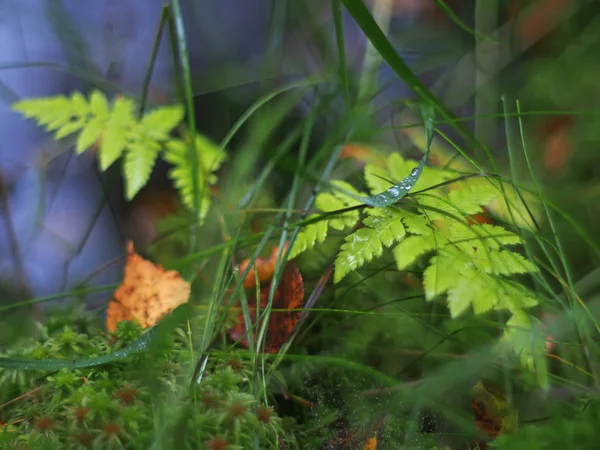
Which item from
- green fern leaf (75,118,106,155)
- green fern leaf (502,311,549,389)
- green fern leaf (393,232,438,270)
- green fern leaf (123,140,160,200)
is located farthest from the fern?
green fern leaf (75,118,106,155)

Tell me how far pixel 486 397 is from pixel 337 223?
29 centimetres

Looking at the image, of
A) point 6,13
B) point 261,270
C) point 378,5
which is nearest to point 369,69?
point 378,5

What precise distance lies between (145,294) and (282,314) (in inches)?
8.8

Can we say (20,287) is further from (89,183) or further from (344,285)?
(344,285)

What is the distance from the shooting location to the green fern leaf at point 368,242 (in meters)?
0.62

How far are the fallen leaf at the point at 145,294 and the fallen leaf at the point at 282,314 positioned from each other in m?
0.09

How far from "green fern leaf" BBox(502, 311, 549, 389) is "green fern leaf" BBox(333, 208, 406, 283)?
153 millimetres

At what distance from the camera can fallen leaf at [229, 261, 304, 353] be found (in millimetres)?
754

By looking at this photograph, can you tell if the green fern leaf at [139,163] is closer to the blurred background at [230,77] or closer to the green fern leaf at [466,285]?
the blurred background at [230,77]

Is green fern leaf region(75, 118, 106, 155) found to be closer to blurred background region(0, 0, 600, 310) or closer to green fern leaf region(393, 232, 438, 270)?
blurred background region(0, 0, 600, 310)

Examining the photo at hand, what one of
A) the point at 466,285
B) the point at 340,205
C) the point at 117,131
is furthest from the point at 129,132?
the point at 466,285

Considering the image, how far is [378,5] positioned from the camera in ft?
4.68

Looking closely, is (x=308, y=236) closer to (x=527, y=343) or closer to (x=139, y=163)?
(x=527, y=343)

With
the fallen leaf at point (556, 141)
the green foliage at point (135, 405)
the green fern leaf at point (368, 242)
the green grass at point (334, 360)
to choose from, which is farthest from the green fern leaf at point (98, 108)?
the fallen leaf at point (556, 141)
